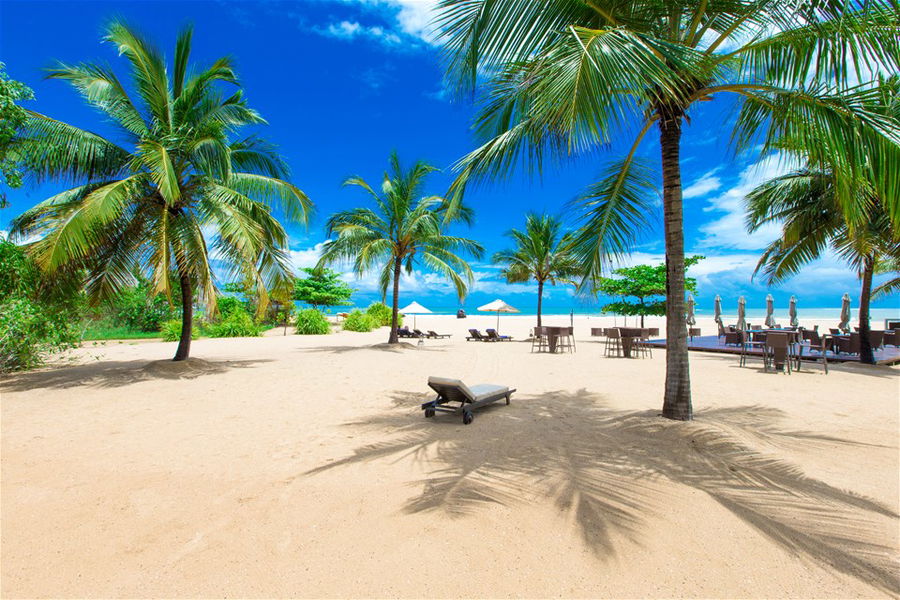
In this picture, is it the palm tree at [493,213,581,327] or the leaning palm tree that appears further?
the palm tree at [493,213,581,327]

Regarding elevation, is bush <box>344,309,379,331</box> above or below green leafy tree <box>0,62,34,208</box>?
below

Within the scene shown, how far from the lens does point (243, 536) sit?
2.85m

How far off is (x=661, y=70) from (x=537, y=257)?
18914 millimetres

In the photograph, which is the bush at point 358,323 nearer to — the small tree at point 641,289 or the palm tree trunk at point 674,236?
the small tree at point 641,289

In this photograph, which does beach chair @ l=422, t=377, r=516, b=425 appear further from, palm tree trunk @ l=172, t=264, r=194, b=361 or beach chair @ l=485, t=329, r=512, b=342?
beach chair @ l=485, t=329, r=512, b=342

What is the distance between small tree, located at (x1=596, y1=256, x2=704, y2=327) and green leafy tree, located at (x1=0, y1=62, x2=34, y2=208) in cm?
1886

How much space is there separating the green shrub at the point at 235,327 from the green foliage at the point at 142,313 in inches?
87.7

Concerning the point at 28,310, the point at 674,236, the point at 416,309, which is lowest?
the point at 28,310

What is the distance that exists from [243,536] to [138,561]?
23.3 inches

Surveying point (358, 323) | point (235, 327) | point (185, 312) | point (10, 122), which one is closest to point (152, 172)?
point (10, 122)

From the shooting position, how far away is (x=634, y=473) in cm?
387

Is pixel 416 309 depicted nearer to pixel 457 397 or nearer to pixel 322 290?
pixel 322 290

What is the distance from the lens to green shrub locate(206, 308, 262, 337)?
66.6 ft

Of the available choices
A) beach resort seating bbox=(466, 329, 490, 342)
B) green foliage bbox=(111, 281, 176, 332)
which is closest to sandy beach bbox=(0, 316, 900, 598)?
beach resort seating bbox=(466, 329, 490, 342)
